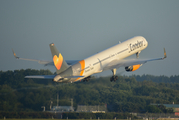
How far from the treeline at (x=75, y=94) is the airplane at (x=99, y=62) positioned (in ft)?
9.87

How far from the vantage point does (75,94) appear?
195 ft

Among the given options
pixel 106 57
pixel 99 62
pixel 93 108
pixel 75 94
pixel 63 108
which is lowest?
pixel 63 108

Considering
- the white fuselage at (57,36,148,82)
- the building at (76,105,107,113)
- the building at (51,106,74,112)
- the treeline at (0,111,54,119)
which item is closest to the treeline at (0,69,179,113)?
the building at (76,105,107,113)

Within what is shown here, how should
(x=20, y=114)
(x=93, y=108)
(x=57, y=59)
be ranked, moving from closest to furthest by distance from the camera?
(x=57, y=59) → (x=20, y=114) → (x=93, y=108)

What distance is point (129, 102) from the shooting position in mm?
72125

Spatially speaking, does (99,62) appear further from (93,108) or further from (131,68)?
(93,108)

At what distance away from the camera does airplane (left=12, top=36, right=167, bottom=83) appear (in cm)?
4478

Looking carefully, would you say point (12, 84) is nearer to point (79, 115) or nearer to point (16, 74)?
point (16, 74)

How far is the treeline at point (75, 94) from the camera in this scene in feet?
175

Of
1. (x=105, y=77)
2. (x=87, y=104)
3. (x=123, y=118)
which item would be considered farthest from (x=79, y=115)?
(x=105, y=77)

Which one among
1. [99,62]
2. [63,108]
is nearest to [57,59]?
[99,62]

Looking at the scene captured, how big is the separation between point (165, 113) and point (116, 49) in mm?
23262

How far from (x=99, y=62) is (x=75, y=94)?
11.1 m

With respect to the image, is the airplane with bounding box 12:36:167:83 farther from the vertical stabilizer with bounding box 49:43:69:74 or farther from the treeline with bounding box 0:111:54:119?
the treeline with bounding box 0:111:54:119
